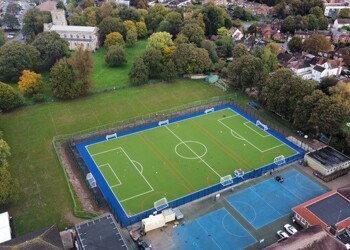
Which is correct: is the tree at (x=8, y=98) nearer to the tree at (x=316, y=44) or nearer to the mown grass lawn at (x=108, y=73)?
the mown grass lawn at (x=108, y=73)

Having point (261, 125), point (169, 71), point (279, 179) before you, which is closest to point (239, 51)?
point (169, 71)

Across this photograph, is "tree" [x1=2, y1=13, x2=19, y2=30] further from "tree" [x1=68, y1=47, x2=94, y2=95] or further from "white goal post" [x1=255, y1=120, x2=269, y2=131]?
"white goal post" [x1=255, y1=120, x2=269, y2=131]

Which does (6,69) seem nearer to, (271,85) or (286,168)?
(271,85)

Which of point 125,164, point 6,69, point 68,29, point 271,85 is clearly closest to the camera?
point 125,164

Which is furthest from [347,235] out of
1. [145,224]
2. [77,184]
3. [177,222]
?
[77,184]

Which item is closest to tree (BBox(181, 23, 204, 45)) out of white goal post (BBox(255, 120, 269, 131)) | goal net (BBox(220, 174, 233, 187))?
white goal post (BBox(255, 120, 269, 131))

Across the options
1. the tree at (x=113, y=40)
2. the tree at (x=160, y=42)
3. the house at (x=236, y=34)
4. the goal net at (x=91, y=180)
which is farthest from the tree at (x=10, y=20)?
the goal net at (x=91, y=180)
